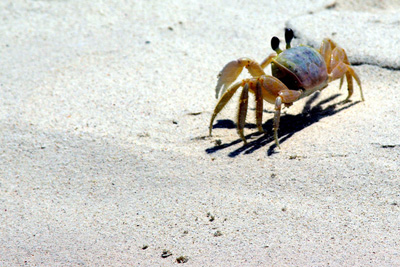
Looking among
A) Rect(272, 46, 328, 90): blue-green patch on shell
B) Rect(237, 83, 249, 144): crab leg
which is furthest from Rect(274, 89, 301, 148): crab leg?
Rect(237, 83, 249, 144): crab leg

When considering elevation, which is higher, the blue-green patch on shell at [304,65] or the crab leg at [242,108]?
the blue-green patch on shell at [304,65]

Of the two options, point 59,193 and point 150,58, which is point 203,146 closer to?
point 59,193

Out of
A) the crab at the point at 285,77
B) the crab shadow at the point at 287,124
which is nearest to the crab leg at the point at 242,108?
the crab at the point at 285,77

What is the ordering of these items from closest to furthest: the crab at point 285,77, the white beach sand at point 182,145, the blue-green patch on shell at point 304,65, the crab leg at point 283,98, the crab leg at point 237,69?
the white beach sand at point 182,145, the crab leg at point 283,98, the crab at point 285,77, the blue-green patch on shell at point 304,65, the crab leg at point 237,69

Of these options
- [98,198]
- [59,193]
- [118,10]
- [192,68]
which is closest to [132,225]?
[98,198]

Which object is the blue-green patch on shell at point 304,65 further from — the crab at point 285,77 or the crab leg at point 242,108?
the crab leg at point 242,108

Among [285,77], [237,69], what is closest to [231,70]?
[237,69]

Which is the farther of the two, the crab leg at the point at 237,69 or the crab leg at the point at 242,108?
the crab leg at the point at 237,69
